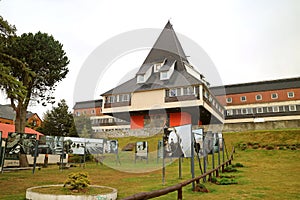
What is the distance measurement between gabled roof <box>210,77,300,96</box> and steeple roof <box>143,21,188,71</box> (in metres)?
14.3

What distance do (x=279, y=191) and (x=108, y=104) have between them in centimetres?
3561

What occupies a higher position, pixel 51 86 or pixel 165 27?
pixel 165 27

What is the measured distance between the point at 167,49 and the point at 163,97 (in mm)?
13588

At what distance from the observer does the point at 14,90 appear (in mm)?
12227

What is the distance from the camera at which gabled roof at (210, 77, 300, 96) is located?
51.7m

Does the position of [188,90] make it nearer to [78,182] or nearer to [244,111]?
[244,111]

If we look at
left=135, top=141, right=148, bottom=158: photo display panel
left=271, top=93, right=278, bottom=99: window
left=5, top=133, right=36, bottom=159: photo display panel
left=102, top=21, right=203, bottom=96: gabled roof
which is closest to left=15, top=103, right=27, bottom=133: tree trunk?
left=5, top=133, right=36, bottom=159: photo display panel

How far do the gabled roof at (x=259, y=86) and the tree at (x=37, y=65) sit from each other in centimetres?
4093

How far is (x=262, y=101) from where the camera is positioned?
5228 centimetres

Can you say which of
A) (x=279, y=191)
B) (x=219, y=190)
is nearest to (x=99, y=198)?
(x=219, y=190)

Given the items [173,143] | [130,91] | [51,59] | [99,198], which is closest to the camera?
[99,198]

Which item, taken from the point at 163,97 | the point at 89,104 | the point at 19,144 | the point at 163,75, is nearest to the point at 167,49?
the point at 163,75

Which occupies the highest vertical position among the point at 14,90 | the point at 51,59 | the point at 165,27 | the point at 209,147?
the point at 165,27

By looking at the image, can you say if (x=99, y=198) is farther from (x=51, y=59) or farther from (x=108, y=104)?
(x=108, y=104)
